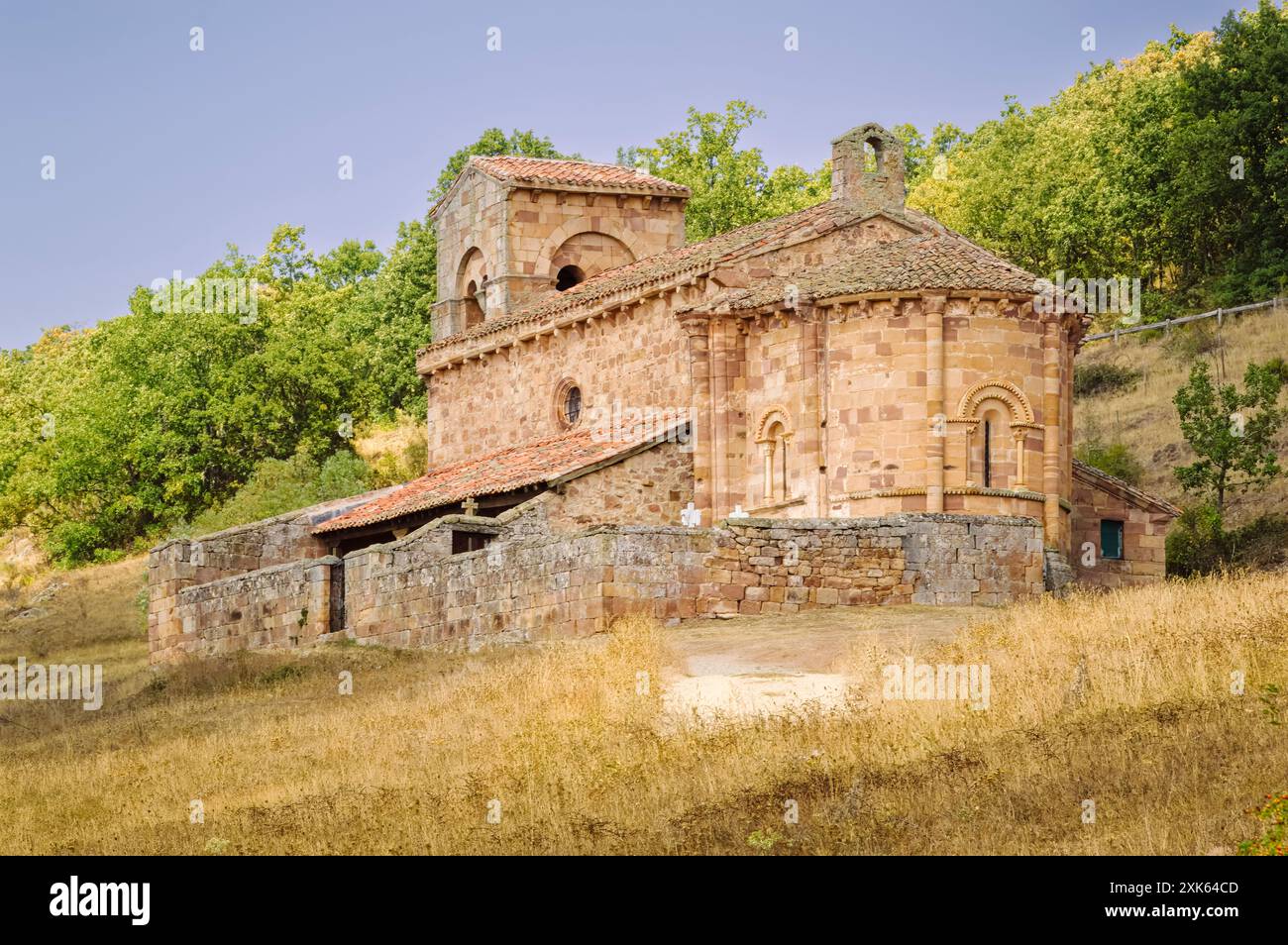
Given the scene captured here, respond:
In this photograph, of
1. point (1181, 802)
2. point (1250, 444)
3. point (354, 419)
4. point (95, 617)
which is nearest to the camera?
point (1181, 802)

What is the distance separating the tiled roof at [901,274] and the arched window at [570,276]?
10947 millimetres

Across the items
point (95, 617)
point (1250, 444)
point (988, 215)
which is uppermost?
point (988, 215)

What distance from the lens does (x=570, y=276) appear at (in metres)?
46.2

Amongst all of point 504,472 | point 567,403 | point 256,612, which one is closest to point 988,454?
point 504,472

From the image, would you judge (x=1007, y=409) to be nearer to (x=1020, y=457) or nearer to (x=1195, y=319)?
(x=1020, y=457)

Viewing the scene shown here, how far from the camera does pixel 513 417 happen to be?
1695 inches

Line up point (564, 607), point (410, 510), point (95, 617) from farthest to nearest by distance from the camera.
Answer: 1. point (95, 617)
2. point (410, 510)
3. point (564, 607)

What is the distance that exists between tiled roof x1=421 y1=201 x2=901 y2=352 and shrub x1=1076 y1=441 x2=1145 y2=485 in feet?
31.2

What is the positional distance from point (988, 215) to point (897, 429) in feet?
112

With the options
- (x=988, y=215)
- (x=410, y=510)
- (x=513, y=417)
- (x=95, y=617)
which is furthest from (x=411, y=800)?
(x=988, y=215)

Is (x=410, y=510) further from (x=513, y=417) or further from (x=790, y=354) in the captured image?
(x=790, y=354)

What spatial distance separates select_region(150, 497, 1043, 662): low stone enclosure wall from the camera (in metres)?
29.0

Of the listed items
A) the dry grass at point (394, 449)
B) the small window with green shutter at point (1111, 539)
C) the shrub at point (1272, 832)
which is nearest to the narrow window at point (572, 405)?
the small window with green shutter at point (1111, 539)

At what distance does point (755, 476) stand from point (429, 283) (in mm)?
28581
